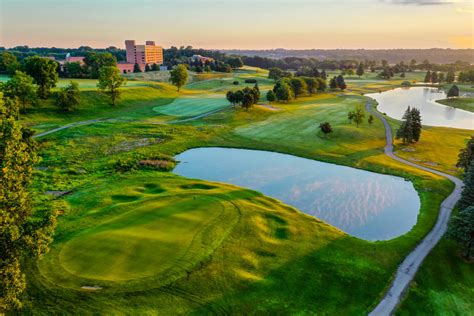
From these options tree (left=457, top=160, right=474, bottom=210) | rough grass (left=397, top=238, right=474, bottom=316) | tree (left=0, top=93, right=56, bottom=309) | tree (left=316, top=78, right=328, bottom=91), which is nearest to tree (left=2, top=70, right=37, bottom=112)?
tree (left=0, top=93, right=56, bottom=309)

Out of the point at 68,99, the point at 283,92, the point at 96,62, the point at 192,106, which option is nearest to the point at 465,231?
the point at 68,99

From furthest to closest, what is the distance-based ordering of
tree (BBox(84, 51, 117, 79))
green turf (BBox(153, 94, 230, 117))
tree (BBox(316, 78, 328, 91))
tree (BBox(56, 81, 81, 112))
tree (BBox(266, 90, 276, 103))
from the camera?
tree (BBox(316, 78, 328, 91))
tree (BBox(84, 51, 117, 79))
tree (BBox(266, 90, 276, 103))
green turf (BBox(153, 94, 230, 117))
tree (BBox(56, 81, 81, 112))

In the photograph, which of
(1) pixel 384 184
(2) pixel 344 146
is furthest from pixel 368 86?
(1) pixel 384 184

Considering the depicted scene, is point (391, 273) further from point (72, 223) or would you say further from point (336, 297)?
point (72, 223)

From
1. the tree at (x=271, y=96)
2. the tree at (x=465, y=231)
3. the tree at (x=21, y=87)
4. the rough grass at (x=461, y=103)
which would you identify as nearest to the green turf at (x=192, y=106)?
the tree at (x=271, y=96)

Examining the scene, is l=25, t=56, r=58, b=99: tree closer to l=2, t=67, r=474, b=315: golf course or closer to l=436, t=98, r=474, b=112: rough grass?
l=2, t=67, r=474, b=315: golf course

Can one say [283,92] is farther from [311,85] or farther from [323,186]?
[323,186]

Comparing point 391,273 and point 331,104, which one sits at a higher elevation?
point 331,104
